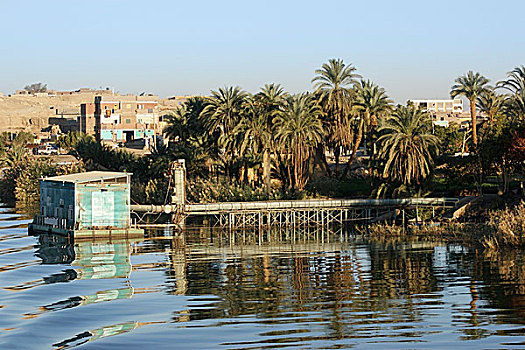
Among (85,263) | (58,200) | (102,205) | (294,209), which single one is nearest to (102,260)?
(85,263)

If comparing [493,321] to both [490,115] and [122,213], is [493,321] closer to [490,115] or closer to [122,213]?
[122,213]

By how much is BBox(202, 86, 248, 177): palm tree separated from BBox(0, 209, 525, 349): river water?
26.1 metres

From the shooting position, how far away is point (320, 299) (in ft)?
90.7

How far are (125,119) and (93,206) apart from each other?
9450 cm

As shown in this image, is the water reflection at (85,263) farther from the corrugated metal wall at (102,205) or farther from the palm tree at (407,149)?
the palm tree at (407,149)

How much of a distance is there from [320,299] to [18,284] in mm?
14361

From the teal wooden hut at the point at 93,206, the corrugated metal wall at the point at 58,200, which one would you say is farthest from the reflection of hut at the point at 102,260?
the corrugated metal wall at the point at 58,200

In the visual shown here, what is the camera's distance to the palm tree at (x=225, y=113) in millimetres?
74425

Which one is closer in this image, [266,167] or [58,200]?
[58,200]

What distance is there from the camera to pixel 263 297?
28500 millimetres

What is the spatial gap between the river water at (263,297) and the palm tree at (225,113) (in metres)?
26.1

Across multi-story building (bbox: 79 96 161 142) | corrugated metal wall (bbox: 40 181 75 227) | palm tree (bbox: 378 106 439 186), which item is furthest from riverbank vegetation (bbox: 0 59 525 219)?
multi-story building (bbox: 79 96 161 142)

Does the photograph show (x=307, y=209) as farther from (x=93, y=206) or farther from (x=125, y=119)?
(x=125, y=119)

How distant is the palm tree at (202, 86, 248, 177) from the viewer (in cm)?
7443
